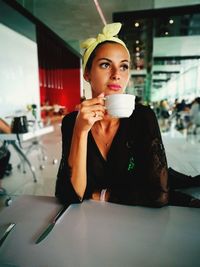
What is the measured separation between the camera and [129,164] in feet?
3.26

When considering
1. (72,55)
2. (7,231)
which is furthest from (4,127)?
(7,231)

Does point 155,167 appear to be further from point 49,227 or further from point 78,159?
point 49,227

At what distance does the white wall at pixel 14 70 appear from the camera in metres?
2.00

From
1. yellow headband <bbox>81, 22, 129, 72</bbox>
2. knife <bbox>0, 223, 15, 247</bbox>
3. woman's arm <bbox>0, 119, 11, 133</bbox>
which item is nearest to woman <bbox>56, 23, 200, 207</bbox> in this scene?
yellow headband <bbox>81, 22, 129, 72</bbox>

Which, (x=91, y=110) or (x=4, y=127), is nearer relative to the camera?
(x=91, y=110)

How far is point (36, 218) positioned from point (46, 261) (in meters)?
0.22

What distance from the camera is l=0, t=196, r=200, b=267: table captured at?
466 mm

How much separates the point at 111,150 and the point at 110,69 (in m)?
0.36

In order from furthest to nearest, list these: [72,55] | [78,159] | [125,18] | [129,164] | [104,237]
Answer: [125,18] → [72,55] → [129,164] → [78,159] → [104,237]

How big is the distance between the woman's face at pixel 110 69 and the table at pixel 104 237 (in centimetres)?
46

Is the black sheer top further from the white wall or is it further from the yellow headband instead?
the white wall

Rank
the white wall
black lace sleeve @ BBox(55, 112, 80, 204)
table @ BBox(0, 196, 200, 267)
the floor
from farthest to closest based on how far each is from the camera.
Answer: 1. the floor
2. the white wall
3. black lace sleeve @ BBox(55, 112, 80, 204)
4. table @ BBox(0, 196, 200, 267)

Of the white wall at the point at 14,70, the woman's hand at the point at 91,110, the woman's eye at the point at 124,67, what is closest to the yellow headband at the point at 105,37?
the woman's eye at the point at 124,67

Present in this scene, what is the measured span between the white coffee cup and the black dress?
30 cm
